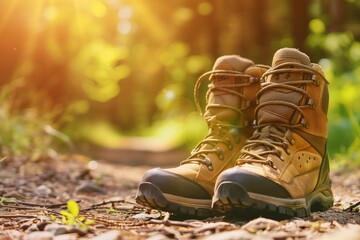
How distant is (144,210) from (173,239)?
907mm

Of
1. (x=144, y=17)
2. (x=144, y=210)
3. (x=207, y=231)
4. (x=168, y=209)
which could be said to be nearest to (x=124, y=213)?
(x=144, y=210)

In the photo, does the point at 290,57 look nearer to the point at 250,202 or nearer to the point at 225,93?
the point at 225,93

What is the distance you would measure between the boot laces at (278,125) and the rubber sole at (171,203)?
244mm

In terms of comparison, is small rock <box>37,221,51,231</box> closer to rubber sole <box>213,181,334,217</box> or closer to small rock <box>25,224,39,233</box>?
small rock <box>25,224,39,233</box>

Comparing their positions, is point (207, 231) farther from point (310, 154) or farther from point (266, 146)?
point (310, 154)

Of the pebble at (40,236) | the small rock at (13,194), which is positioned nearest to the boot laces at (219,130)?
the pebble at (40,236)

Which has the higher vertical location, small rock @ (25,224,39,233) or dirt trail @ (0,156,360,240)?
dirt trail @ (0,156,360,240)

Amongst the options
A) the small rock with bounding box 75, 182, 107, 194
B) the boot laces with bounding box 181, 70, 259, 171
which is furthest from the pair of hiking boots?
the small rock with bounding box 75, 182, 107, 194

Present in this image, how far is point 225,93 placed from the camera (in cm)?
A: 283

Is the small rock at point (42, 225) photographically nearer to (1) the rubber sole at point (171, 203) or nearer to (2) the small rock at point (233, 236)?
(1) the rubber sole at point (171, 203)

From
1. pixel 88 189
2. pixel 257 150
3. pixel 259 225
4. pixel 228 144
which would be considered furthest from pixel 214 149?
pixel 88 189

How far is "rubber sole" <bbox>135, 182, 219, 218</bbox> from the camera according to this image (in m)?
2.52

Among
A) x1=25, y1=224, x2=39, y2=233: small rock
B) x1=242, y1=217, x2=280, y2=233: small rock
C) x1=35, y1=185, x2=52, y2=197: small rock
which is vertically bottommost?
x1=25, y1=224, x2=39, y2=233: small rock

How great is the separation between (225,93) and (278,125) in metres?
0.32
